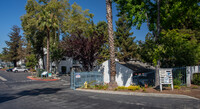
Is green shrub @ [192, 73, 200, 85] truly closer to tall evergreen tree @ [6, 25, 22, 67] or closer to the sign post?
the sign post

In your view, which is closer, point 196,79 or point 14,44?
point 196,79

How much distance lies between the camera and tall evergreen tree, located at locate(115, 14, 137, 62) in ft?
126

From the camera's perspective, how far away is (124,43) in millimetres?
39438

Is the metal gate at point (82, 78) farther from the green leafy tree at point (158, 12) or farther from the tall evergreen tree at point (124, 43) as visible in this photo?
the tall evergreen tree at point (124, 43)

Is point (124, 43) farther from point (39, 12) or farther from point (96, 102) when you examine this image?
point (96, 102)

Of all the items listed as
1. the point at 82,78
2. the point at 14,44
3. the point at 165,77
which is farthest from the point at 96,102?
→ the point at 14,44

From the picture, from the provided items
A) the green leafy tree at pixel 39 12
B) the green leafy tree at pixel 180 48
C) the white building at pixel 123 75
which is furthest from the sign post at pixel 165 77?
the green leafy tree at pixel 39 12

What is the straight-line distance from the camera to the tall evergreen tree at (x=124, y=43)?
38.4 metres

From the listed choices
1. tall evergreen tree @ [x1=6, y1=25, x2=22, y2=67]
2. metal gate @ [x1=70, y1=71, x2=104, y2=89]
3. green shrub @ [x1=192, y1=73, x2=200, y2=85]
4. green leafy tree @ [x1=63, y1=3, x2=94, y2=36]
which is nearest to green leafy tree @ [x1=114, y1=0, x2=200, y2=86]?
green shrub @ [x1=192, y1=73, x2=200, y2=85]

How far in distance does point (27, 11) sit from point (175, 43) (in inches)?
1527

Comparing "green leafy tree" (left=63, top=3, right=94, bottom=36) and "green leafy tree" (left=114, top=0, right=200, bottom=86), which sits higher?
"green leafy tree" (left=63, top=3, right=94, bottom=36)

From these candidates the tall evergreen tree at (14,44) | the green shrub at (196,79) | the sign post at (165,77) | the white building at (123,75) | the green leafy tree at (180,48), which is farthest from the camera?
the tall evergreen tree at (14,44)

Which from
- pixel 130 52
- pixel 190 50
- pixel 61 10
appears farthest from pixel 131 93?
pixel 61 10

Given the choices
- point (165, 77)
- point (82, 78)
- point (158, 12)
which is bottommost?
point (82, 78)
